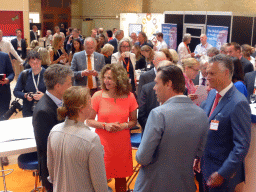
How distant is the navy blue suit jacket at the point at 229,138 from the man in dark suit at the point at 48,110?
1189 millimetres

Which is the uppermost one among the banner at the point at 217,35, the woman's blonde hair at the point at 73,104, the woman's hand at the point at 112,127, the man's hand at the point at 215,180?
the banner at the point at 217,35

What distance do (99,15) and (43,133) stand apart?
16887 millimetres

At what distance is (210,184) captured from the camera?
215 cm

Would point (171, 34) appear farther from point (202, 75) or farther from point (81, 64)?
point (202, 75)

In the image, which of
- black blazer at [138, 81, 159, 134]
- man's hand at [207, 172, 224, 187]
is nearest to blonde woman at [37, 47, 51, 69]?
black blazer at [138, 81, 159, 134]

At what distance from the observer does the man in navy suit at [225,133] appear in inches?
79.5

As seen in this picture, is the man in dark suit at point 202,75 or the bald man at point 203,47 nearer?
the man in dark suit at point 202,75

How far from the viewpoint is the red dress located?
2801 millimetres

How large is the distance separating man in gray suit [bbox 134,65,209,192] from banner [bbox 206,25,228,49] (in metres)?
7.65

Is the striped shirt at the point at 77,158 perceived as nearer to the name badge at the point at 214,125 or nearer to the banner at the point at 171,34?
the name badge at the point at 214,125

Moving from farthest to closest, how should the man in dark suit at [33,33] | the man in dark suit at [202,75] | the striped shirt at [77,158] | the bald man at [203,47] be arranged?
the man in dark suit at [33,33], the bald man at [203,47], the man in dark suit at [202,75], the striped shirt at [77,158]

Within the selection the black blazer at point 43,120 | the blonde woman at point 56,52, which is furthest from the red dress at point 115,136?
the blonde woman at point 56,52

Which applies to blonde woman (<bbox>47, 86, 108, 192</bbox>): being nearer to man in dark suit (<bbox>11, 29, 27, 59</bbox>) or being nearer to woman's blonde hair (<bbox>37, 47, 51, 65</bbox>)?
woman's blonde hair (<bbox>37, 47, 51, 65</bbox>)

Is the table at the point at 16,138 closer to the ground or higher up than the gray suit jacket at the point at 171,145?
closer to the ground
